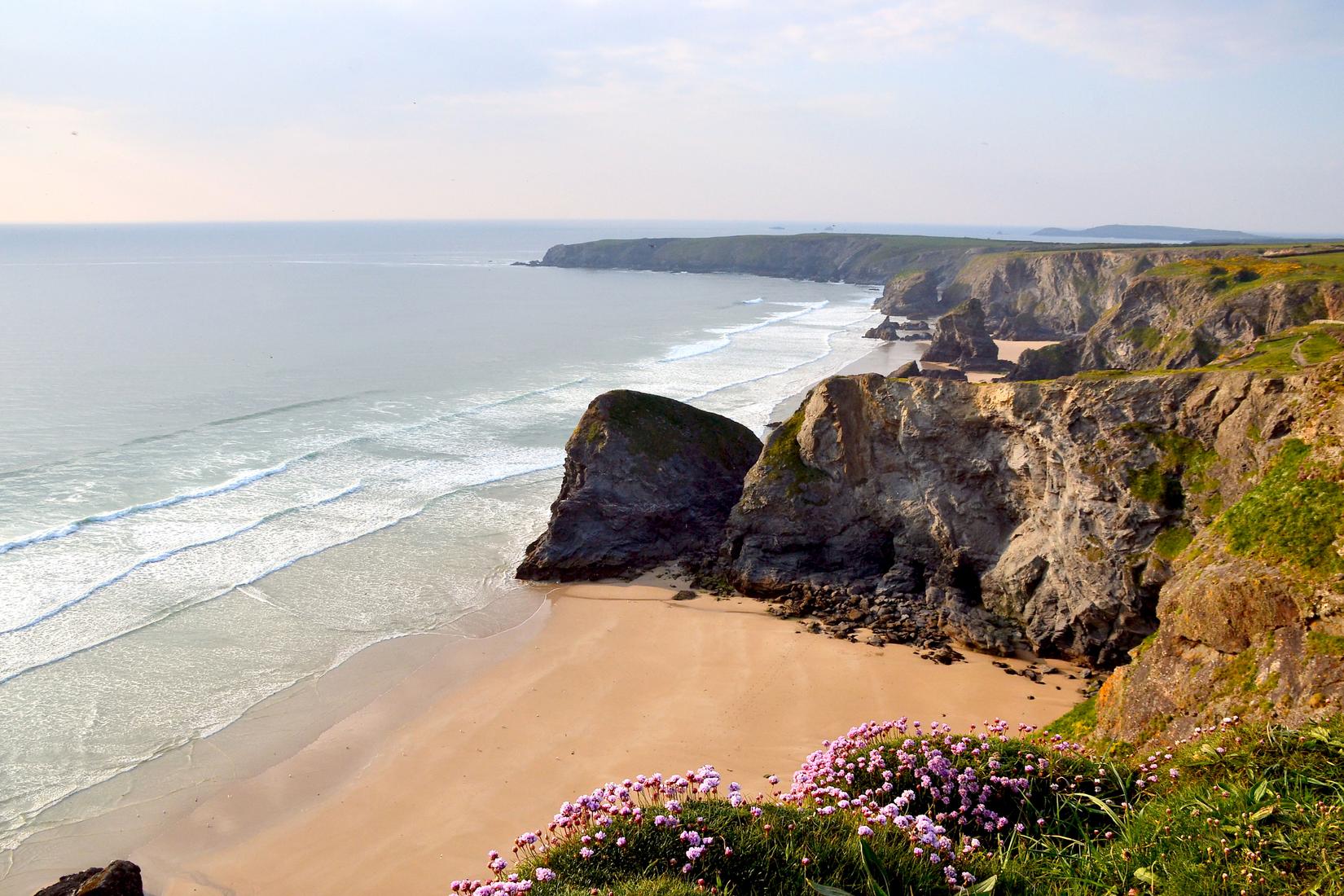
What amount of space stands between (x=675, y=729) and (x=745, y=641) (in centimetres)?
461

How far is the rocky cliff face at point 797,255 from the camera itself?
14625cm

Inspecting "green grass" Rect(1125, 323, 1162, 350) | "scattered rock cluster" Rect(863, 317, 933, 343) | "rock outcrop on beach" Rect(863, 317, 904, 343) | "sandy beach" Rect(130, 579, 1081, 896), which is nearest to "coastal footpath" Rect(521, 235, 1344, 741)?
"sandy beach" Rect(130, 579, 1081, 896)

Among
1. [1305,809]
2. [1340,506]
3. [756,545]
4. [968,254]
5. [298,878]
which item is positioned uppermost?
[968,254]

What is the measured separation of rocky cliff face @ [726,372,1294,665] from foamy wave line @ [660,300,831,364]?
1734 inches

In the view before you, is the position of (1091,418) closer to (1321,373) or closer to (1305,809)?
(1321,373)

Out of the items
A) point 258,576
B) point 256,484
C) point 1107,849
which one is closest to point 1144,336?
point 256,484

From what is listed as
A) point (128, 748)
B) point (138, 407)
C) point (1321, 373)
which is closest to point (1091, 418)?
point (1321, 373)

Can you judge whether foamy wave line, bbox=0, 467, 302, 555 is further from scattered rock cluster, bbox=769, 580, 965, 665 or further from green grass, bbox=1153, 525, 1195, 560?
green grass, bbox=1153, 525, 1195, 560

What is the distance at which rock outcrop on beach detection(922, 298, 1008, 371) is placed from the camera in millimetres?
68062

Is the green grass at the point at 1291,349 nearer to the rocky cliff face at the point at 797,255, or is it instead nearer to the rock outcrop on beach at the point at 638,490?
the rock outcrop on beach at the point at 638,490

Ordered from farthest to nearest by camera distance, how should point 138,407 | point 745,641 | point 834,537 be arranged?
point 138,407, point 834,537, point 745,641

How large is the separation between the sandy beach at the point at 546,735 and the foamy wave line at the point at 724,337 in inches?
1901

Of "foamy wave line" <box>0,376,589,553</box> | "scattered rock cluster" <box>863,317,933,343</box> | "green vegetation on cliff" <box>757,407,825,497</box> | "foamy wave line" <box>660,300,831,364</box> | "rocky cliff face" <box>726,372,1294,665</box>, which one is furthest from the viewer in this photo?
"scattered rock cluster" <box>863,317,933,343</box>

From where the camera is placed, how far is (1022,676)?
20.5 meters
